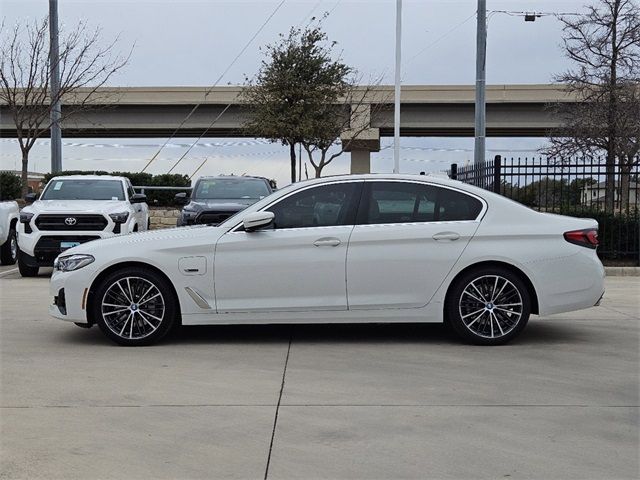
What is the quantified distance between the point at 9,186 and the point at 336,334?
20.7 metres

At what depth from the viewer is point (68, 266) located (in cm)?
750

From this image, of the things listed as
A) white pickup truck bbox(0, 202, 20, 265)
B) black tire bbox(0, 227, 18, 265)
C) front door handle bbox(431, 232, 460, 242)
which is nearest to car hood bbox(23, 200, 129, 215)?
white pickup truck bbox(0, 202, 20, 265)

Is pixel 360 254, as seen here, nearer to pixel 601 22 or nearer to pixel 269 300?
pixel 269 300

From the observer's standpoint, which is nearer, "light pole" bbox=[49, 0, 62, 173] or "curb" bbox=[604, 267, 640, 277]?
"curb" bbox=[604, 267, 640, 277]

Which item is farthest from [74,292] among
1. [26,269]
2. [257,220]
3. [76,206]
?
[26,269]

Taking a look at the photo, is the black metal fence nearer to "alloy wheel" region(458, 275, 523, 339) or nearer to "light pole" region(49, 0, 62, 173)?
"alloy wheel" region(458, 275, 523, 339)

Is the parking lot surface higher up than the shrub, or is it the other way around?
the shrub

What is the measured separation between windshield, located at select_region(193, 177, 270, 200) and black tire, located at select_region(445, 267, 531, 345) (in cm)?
845

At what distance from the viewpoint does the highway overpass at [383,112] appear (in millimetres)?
45906

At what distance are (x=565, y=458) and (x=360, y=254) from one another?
10.6ft

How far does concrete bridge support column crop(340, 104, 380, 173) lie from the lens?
133 feet

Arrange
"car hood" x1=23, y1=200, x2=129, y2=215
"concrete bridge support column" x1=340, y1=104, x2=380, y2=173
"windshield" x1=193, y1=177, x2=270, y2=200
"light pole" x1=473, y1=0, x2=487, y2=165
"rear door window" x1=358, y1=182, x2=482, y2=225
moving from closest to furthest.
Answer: "rear door window" x1=358, y1=182, x2=482, y2=225, "car hood" x1=23, y1=200, x2=129, y2=215, "windshield" x1=193, y1=177, x2=270, y2=200, "light pole" x1=473, y1=0, x2=487, y2=165, "concrete bridge support column" x1=340, y1=104, x2=380, y2=173

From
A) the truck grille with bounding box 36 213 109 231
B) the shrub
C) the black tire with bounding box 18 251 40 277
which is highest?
the shrub

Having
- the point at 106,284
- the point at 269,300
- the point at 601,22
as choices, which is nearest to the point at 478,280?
the point at 269,300
